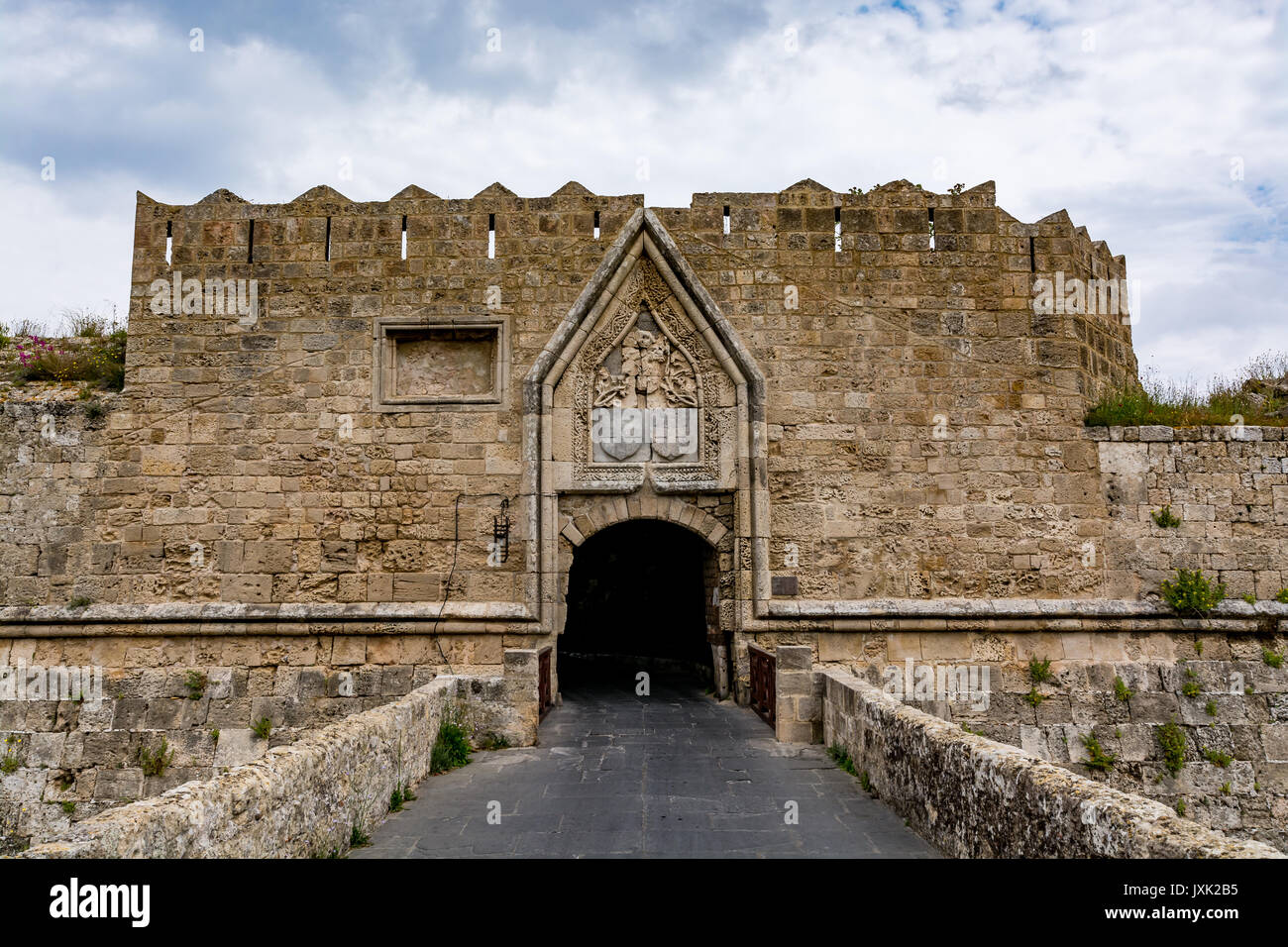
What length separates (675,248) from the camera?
10305 mm

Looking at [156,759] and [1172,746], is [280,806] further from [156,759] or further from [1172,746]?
[1172,746]

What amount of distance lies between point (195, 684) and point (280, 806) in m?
6.33

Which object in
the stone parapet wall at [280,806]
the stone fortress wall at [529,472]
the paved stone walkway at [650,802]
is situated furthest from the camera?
the stone fortress wall at [529,472]

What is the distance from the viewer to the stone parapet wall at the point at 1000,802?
3131 millimetres

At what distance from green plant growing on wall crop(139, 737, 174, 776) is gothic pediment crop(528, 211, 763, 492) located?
5.05 m

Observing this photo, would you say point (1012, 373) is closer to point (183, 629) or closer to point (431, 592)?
point (431, 592)

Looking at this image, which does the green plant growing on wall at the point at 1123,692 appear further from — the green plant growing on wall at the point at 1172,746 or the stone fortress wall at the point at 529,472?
the green plant growing on wall at the point at 1172,746

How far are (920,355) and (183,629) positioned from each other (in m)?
9.01

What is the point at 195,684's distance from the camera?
9484 mm

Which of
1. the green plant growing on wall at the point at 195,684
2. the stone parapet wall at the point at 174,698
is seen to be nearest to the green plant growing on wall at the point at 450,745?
the stone parapet wall at the point at 174,698

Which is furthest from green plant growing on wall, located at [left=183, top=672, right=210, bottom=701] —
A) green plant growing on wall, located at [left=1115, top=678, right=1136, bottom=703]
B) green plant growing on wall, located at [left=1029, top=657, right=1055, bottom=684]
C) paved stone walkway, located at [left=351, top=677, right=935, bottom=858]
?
green plant growing on wall, located at [left=1115, top=678, right=1136, bottom=703]

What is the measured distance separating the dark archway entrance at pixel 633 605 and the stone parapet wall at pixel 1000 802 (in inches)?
335

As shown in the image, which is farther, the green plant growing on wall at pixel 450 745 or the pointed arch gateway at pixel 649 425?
the pointed arch gateway at pixel 649 425
